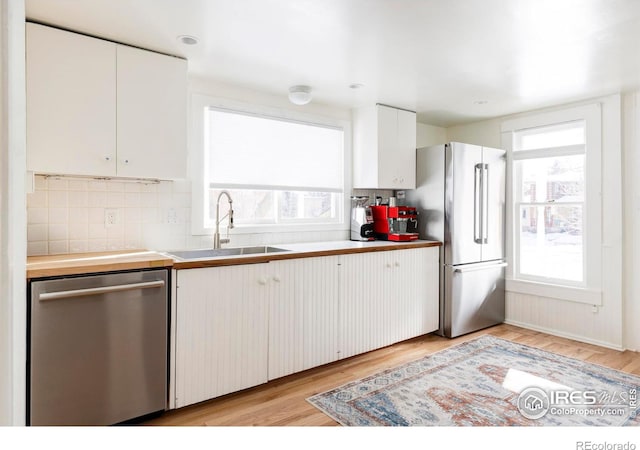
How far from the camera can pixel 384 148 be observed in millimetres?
3783

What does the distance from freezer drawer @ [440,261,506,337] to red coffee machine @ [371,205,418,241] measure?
0.53 m

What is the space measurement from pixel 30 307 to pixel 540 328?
4.32 metres

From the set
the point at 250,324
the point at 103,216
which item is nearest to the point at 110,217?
the point at 103,216

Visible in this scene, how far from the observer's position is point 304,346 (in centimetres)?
281

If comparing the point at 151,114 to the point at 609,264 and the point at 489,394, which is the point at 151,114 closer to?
the point at 489,394

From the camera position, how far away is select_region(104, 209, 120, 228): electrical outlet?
2600mm

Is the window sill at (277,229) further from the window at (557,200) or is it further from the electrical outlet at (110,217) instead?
the window at (557,200)

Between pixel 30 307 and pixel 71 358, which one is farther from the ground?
pixel 30 307

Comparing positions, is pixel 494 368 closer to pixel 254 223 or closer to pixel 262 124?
pixel 254 223

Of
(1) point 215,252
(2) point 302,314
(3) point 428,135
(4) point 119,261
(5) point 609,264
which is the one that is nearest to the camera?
(4) point 119,261

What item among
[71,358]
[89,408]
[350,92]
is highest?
[350,92]

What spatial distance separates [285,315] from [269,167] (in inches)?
53.2
